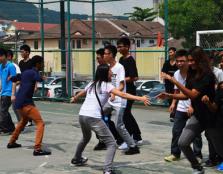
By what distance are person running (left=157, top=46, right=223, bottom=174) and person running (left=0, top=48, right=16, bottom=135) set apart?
4713 mm

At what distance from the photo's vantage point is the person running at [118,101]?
28.2 ft

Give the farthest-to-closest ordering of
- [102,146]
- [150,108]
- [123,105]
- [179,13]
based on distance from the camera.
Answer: [179,13] → [150,108] → [102,146] → [123,105]

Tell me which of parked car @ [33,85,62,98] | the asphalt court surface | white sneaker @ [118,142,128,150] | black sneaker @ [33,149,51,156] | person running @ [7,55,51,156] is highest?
person running @ [7,55,51,156]

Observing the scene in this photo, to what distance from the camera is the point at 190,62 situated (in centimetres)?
677

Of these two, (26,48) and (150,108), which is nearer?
(26,48)

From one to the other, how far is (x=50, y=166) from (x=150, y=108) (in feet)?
27.5

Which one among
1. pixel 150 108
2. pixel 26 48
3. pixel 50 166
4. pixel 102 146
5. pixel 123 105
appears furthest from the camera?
pixel 150 108

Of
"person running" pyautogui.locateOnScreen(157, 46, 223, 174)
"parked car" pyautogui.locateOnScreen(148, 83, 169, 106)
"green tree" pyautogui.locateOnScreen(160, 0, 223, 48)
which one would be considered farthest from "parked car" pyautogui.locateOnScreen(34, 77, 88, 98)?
"person running" pyautogui.locateOnScreen(157, 46, 223, 174)

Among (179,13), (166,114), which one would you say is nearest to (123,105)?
(166,114)

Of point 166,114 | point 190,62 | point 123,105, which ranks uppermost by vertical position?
point 190,62

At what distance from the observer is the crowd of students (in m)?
6.75

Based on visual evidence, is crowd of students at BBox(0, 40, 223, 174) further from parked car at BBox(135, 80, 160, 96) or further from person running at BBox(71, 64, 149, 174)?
parked car at BBox(135, 80, 160, 96)

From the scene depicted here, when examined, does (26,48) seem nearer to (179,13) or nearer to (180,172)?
(180,172)

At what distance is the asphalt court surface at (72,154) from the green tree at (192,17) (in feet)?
36.5
